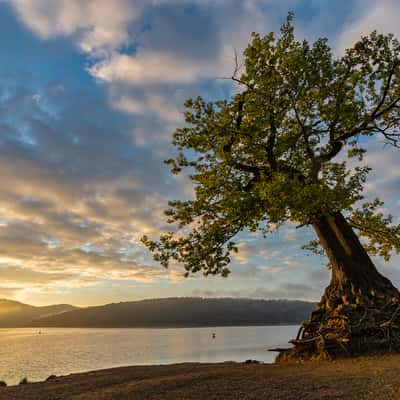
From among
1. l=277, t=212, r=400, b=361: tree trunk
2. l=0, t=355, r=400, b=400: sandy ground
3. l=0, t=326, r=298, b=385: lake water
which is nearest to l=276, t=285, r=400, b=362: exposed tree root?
l=277, t=212, r=400, b=361: tree trunk

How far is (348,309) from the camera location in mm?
19578

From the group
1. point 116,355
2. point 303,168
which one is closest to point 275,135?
point 303,168

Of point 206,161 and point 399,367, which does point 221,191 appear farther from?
point 399,367

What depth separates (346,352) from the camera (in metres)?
17.3

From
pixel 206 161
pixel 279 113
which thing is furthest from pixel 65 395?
pixel 279 113

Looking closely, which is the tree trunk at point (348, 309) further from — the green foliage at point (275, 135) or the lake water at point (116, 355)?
the lake water at point (116, 355)

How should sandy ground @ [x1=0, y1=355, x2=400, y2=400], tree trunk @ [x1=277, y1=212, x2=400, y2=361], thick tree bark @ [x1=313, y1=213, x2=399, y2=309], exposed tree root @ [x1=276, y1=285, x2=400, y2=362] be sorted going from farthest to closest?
thick tree bark @ [x1=313, y1=213, x2=399, y2=309]
tree trunk @ [x1=277, y1=212, x2=400, y2=361]
exposed tree root @ [x1=276, y1=285, x2=400, y2=362]
sandy ground @ [x1=0, y1=355, x2=400, y2=400]

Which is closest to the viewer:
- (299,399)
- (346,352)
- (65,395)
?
(299,399)

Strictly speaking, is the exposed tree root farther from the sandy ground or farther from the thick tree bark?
the sandy ground

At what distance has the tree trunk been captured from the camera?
1781cm

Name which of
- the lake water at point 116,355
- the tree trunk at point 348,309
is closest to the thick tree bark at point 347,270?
the tree trunk at point 348,309

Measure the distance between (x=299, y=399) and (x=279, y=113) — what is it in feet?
44.6

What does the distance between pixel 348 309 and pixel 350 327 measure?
58.4 inches

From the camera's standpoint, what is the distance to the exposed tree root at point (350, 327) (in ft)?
58.0
